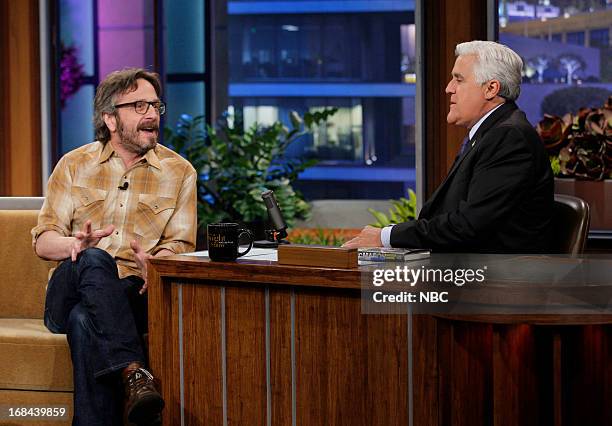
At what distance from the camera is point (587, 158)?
3432mm

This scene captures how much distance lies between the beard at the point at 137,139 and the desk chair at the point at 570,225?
1428mm

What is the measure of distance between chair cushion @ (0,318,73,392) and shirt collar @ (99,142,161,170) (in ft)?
2.13

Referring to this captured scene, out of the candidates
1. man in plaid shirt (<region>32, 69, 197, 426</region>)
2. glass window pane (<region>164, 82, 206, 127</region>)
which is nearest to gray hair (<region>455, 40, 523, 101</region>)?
man in plaid shirt (<region>32, 69, 197, 426</region>)

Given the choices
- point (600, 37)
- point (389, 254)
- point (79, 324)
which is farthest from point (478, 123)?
point (600, 37)

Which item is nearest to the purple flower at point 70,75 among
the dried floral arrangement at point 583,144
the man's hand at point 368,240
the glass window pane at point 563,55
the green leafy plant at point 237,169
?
the green leafy plant at point 237,169

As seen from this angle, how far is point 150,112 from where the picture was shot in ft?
10.9

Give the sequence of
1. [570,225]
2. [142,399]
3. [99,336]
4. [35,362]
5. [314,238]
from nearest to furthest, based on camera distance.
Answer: [142,399]
[570,225]
[99,336]
[35,362]
[314,238]

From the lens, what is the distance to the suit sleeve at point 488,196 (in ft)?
8.30

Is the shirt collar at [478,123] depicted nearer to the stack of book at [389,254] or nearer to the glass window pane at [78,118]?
the stack of book at [389,254]

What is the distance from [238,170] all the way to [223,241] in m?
3.35

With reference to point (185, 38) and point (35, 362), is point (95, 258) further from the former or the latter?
point (185, 38)

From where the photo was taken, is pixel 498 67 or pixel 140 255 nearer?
pixel 498 67

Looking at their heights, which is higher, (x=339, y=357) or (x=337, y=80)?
(x=337, y=80)

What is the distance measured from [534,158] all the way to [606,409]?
0.70m
